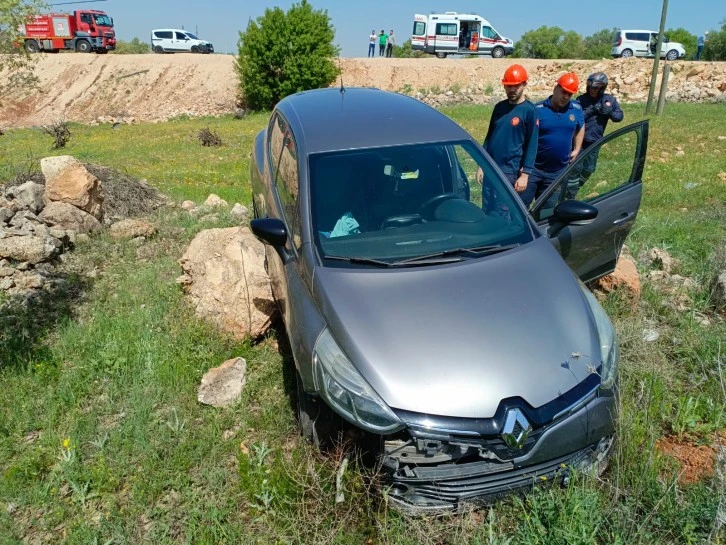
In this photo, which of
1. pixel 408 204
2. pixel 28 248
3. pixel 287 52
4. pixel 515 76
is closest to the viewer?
pixel 408 204

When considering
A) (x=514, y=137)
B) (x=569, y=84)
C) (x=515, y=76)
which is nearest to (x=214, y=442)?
(x=514, y=137)

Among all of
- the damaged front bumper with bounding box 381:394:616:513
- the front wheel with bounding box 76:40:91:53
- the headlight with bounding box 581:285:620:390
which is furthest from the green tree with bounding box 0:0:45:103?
the front wheel with bounding box 76:40:91:53

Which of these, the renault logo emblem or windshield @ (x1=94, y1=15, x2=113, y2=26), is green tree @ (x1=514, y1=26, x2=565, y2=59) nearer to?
windshield @ (x1=94, y1=15, x2=113, y2=26)

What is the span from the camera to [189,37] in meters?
39.2

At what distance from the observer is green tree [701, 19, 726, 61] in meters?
36.6

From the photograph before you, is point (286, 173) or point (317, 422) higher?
point (286, 173)

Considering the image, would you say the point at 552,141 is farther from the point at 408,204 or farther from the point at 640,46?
the point at 640,46

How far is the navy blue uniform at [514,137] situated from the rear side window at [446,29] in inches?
1261

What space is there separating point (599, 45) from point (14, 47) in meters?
51.3

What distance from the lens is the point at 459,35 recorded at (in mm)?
34812

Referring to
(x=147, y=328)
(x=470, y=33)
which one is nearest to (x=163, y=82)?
(x=470, y=33)

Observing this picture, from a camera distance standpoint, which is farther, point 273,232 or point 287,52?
point 287,52

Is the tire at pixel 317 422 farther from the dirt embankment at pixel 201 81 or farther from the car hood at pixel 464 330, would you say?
the dirt embankment at pixel 201 81

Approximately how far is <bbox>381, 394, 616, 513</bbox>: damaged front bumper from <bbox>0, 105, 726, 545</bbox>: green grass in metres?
0.09
